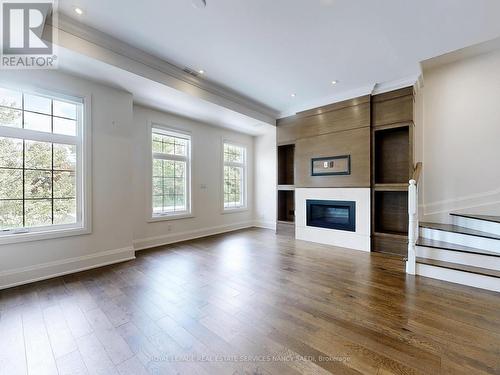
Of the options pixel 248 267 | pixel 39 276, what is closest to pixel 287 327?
pixel 248 267

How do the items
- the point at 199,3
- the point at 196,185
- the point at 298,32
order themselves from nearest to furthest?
the point at 199,3 < the point at 298,32 < the point at 196,185

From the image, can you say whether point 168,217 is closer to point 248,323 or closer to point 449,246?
point 248,323

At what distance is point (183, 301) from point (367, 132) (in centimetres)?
397

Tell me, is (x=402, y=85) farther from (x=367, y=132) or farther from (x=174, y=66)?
(x=174, y=66)

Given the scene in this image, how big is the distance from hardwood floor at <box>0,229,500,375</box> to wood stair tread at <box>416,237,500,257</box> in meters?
0.52

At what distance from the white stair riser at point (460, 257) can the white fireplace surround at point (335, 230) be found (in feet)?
3.21

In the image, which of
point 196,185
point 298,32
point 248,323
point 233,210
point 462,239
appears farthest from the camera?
point 233,210

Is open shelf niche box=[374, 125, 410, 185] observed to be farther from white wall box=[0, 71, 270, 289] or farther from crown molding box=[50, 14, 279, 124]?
white wall box=[0, 71, 270, 289]

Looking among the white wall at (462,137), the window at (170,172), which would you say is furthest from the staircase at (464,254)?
the window at (170,172)

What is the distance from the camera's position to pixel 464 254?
8.99 feet

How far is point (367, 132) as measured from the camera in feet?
13.1

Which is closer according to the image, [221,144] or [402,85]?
[402,85]

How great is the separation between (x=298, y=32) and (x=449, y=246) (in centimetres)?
342

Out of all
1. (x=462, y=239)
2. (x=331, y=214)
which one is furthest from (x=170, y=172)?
(x=462, y=239)
